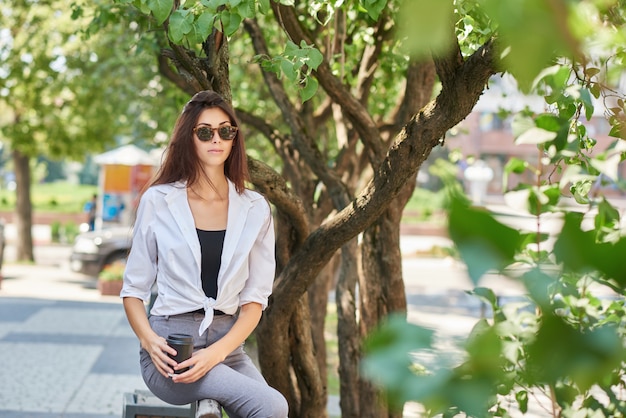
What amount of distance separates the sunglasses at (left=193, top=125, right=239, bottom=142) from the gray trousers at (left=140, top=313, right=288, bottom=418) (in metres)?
0.73

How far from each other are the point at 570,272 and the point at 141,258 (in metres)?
3.11

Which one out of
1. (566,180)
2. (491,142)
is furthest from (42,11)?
(491,142)

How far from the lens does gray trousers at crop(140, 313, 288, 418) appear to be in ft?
11.8

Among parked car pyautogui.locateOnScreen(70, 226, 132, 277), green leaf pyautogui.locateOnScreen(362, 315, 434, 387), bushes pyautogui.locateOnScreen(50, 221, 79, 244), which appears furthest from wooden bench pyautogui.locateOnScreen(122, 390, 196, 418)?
bushes pyautogui.locateOnScreen(50, 221, 79, 244)

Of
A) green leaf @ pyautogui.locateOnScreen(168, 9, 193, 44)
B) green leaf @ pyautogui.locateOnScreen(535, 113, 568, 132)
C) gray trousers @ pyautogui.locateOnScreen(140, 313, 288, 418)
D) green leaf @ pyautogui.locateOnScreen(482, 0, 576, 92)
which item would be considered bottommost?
gray trousers @ pyautogui.locateOnScreen(140, 313, 288, 418)

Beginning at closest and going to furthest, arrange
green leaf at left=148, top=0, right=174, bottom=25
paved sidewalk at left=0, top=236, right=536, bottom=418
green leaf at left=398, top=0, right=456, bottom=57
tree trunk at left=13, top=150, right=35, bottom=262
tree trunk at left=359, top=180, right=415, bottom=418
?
green leaf at left=398, top=0, right=456, bottom=57
green leaf at left=148, top=0, right=174, bottom=25
tree trunk at left=359, top=180, right=415, bottom=418
paved sidewalk at left=0, top=236, right=536, bottom=418
tree trunk at left=13, top=150, right=35, bottom=262

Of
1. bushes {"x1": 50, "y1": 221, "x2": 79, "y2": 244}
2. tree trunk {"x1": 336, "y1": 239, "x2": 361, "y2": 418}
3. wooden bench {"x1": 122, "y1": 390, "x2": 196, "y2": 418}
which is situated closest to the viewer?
wooden bench {"x1": 122, "y1": 390, "x2": 196, "y2": 418}

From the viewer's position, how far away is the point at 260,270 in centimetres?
396

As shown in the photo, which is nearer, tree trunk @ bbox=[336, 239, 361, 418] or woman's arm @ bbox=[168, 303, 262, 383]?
woman's arm @ bbox=[168, 303, 262, 383]

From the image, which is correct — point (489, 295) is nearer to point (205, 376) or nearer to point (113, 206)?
point (205, 376)

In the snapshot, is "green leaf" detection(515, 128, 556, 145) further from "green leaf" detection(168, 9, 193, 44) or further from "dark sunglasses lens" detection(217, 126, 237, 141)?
"dark sunglasses lens" detection(217, 126, 237, 141)

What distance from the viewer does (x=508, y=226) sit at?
0.82 m

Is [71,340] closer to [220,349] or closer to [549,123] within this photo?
[220,349]

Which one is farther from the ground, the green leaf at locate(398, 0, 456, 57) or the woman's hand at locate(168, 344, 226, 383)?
the green leaf at locate(398, 0, 456, 57)
